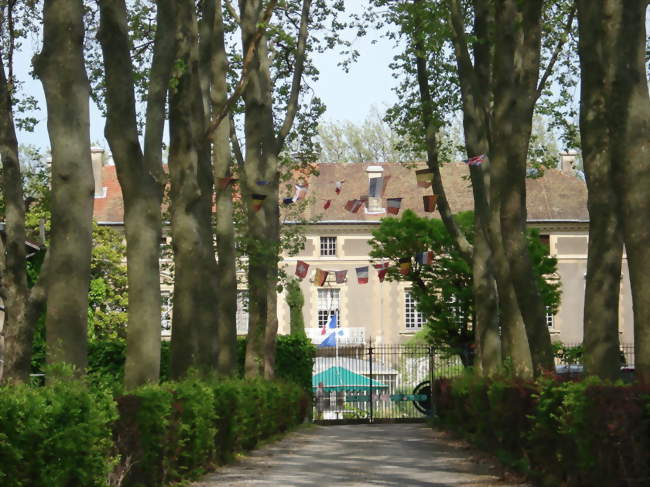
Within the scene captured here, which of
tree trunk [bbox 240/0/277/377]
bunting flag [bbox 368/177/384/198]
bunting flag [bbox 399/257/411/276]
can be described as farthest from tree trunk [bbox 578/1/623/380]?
bunting flag [bbox 399/257/411/276]

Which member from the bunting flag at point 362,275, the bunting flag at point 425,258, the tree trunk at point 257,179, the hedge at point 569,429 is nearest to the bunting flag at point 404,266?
the bunting flag at point 425,258

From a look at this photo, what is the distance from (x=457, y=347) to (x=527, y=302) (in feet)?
80.6

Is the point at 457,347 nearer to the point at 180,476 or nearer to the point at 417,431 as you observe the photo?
the point at 417,431

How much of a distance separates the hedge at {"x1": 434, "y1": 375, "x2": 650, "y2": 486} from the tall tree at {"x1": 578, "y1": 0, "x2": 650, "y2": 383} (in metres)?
0.80

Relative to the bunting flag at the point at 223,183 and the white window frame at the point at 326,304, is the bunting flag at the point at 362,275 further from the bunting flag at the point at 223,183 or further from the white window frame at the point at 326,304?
the bunting flag at the point at 223,183

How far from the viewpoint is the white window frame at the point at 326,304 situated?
2566 inches

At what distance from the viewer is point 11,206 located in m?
20.2

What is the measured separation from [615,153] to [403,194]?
54.8m

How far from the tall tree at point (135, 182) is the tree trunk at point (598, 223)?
18.0 ft

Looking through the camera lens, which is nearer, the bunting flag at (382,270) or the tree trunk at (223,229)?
the tree trunk at (223,229)

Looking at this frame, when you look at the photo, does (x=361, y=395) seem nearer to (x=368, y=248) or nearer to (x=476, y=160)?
(x=476, y=160)

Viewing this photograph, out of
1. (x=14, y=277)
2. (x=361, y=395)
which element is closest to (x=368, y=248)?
(x=361, y=395)

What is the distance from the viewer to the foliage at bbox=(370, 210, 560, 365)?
4175 centimetres

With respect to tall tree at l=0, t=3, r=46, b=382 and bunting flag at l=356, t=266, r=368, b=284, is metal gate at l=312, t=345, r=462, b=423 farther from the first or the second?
tall tree at l=0, t=3, r=46, b=382
